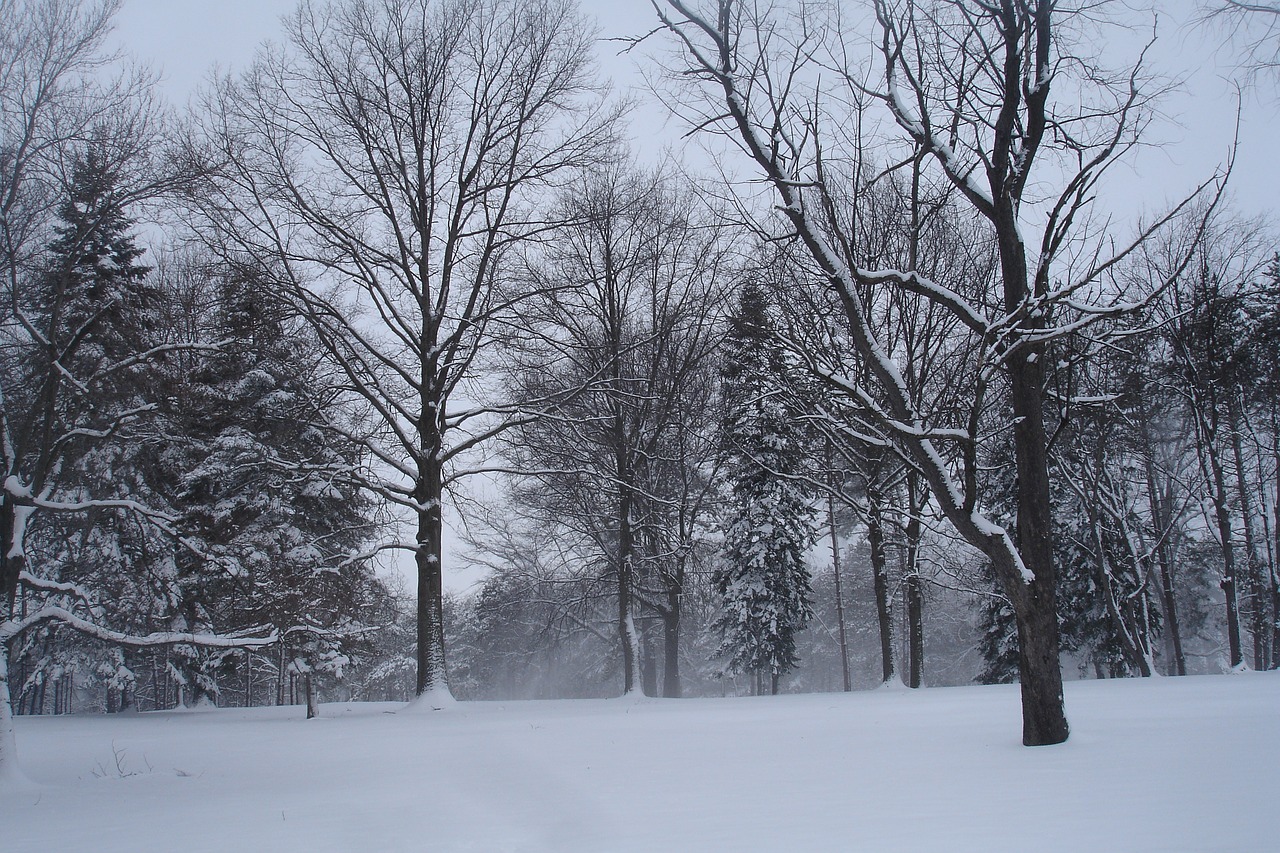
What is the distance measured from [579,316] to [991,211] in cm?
1511

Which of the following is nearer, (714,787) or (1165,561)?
(714,787)

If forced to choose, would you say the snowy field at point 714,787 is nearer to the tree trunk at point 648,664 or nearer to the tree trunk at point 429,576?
the tree trunk at point 429,576

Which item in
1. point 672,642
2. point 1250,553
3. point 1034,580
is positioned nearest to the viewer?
point 1034,580

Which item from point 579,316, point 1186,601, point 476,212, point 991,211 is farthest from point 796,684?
point 991,211

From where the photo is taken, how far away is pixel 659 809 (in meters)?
4.88

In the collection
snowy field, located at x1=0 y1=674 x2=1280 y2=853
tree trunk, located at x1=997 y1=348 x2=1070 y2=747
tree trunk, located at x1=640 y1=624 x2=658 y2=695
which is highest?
tree trunk, located at x1=997 y1=348 x2=1070 y2=747

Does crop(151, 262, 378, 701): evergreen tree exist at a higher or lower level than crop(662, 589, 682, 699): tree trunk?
higher

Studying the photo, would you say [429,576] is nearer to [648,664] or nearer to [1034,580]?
[1034,580]

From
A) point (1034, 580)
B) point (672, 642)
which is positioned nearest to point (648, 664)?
point (672, 642)

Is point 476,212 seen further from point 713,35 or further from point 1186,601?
point 1186,601

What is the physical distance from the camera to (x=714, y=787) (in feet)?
18.4

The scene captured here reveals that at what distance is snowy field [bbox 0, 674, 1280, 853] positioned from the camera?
3.98m

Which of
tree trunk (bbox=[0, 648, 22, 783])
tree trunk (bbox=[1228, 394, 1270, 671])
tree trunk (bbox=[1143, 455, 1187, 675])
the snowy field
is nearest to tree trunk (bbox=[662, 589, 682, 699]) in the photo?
the snowy field

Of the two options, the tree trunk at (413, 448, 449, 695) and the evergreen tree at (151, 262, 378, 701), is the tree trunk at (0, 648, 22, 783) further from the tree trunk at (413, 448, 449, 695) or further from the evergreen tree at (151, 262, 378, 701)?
the tree trunk at (413, 448, 449, 695)
